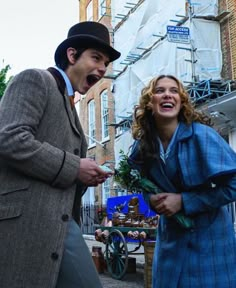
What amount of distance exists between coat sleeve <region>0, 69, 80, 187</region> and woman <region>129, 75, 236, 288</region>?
604 mm

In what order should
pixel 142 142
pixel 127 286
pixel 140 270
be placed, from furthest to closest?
1. pixel 140 270
2. pixel 127 286
3. pixel 142 142

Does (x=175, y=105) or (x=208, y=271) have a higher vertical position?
(x=175, y=105)

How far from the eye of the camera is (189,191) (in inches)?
95.5

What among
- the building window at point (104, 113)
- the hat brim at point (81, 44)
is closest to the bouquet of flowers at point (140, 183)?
the hat brim at point (81, 44)

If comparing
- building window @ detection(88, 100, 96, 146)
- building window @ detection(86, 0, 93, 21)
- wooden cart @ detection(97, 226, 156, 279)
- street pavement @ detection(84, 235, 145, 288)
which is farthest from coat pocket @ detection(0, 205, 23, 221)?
building window @ detection(86, 0, 93, 21)

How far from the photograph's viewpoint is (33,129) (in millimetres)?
2037

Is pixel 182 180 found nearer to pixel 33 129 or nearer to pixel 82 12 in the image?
pixel 33 129

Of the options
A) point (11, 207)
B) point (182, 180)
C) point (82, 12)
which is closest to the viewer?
point (11, 207)

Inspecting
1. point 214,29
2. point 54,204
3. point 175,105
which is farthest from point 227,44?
point 54,204

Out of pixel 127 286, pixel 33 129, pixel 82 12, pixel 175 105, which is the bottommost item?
pixel 127 286

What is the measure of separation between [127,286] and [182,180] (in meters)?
5.26

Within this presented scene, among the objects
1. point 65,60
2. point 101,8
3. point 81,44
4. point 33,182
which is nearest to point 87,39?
point 81,44

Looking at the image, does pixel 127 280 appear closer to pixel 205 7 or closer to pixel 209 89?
pixel 209 89

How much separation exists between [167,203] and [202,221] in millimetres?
203
